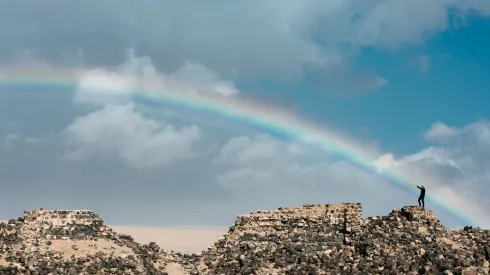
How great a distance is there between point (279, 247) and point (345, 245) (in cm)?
316

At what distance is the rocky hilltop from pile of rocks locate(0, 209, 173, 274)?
0.05 metres

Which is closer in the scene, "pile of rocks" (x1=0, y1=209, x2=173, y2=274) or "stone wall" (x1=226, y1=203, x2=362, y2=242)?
"pile of rocks" (x1=0, y1=209, x2=173, y2=274)

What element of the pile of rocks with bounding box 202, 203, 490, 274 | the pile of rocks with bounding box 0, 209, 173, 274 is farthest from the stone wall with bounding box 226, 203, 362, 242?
the pile of rocks with bounding box 0, 209, 173, 274

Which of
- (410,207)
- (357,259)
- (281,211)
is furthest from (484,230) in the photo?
(281,211)

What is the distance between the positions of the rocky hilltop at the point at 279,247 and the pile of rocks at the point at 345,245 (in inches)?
1.7

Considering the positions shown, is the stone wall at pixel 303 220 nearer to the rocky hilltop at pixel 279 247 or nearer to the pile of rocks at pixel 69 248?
the rocky hilltop at pixel 279 247

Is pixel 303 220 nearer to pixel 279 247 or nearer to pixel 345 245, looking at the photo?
pixel 279 247

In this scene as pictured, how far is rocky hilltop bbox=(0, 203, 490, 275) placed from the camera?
2672 cm

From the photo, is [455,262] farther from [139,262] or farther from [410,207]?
[139,262]

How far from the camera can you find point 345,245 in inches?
1130

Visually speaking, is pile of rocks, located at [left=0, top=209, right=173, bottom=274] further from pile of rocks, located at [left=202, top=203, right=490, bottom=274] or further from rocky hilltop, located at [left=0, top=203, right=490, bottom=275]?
pile of rocks, located at [left=202, top=203, right=490, bottom=274]

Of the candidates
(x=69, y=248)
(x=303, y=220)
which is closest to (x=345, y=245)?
(x=303, y=220)

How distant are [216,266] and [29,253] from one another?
8824 millimetres

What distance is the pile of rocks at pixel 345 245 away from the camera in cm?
2622
